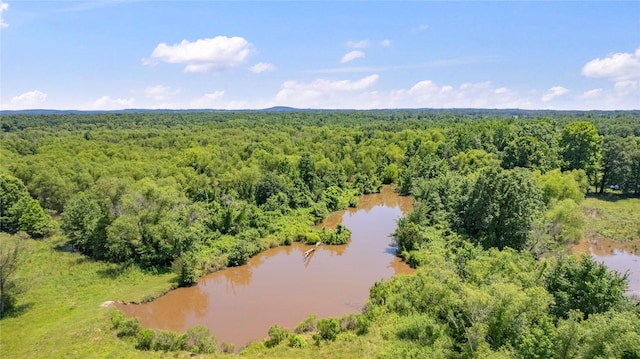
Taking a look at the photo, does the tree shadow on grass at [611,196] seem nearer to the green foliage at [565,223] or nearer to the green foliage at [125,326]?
the green foliage at [565,223]

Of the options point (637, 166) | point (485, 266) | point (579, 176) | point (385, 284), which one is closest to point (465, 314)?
point (485, 266)

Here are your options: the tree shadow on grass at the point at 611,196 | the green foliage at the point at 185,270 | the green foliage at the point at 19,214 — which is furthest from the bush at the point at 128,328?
the tree shadow on grass at the point at 611,196

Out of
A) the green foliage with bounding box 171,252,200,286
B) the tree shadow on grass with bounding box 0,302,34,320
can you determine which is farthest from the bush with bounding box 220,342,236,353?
the tree shadow on grass with bounding box 0,302,34,320

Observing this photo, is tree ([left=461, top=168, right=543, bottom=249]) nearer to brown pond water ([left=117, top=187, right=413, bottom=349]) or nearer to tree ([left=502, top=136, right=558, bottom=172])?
brown pond water ([left=117, top=187, right=413, bottom=349])

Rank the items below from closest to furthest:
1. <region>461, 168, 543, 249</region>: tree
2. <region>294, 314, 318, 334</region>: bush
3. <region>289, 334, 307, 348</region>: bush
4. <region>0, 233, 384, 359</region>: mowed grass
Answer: <region>0, 233, 384, 359</region>: mowed grass < <region>289, 334, 307, 348</region>: bush < <region>294, 314, 318, 334</region>: bush < <region>461, 168, 543, 249</region>: tree

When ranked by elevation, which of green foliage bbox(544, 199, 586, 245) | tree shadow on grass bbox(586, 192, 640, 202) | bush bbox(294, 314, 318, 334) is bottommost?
bush bbox(294, 314, 318, 334)

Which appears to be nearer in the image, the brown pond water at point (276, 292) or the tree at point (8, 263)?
the tree at point (8, 263)

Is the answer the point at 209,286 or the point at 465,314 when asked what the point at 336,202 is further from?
the point at 465,314
